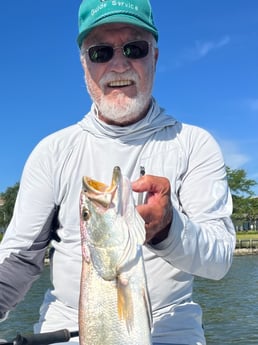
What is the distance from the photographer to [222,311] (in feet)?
79.5

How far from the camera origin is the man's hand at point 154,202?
269cm

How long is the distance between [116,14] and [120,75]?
38cm

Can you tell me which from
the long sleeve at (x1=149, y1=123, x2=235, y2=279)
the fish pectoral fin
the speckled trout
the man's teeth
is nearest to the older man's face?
the man's teeth

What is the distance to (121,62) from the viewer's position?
372 cm

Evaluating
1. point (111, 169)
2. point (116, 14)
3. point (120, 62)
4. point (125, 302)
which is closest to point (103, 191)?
point (125, 302)

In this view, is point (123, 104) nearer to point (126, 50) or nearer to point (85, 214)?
point (126, 50)

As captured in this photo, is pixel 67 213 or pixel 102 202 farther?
pixel 67 213

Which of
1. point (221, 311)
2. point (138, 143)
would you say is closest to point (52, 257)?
point (138, 143)

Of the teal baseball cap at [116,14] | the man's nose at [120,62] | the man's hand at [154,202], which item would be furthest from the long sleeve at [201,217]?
the teal baseball cap at [116,14]

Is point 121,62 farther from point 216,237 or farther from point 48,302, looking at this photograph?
point 48,302

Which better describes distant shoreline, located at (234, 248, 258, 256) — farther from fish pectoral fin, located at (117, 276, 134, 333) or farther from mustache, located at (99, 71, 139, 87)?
fish pectoral fin, located at (117, 276, 134, 333)

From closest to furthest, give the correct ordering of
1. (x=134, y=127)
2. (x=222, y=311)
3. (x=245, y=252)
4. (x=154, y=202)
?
(x=154, y=202) < (x=134, y=127) < (x=222, y=311) < (x=245, y=252)

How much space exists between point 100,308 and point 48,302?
1410 millimetres

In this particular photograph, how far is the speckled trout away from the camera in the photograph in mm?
2539
